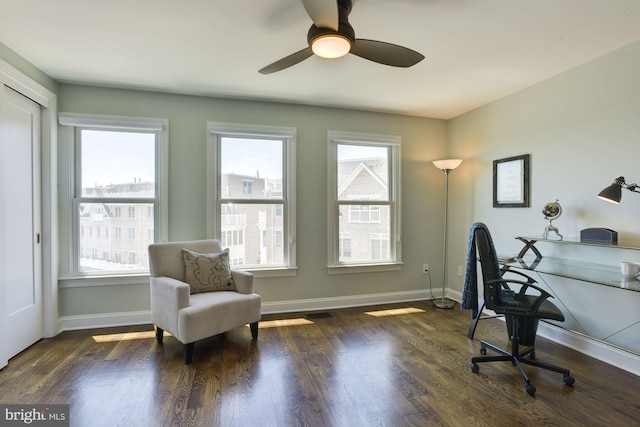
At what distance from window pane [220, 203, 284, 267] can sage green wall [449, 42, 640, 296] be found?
8.09 ft

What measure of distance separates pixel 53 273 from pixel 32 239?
398 mm

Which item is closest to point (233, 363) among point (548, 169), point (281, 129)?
point (281, 129)

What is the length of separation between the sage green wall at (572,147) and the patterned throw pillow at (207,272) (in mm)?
3012

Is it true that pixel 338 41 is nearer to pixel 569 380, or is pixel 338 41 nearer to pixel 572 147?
pixel 572 147

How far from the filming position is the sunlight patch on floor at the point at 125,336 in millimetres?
2914

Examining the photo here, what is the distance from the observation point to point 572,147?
280cm

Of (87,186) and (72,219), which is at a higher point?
(87,186)

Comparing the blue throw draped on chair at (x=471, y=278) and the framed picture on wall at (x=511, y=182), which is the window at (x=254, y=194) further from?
the framed picture on wall at (x=511, y=182)

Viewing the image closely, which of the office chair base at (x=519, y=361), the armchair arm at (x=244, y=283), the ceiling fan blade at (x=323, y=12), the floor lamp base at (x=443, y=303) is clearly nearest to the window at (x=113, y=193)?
the armchair arm at (x=244, y=283)

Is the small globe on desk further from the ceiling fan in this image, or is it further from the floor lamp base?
the ceiling fan

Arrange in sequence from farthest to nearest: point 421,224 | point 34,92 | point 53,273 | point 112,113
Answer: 1. point 421,224
2. point 112,113
3. point 53,273
4. point 34,92

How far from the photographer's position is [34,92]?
271 cm

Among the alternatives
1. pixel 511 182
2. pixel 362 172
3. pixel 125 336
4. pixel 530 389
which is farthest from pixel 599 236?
pixel 125 336

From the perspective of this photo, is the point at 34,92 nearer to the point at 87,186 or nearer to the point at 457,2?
the point at 87,186
